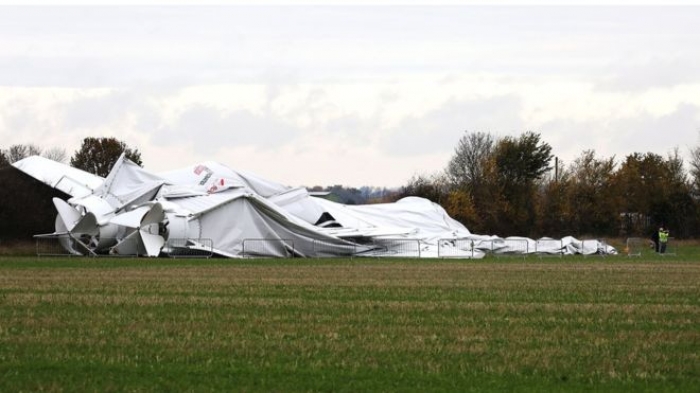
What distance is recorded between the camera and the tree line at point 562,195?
3474 inches

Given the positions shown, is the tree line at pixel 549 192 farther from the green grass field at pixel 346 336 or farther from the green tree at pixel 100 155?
the green grass field at pixel 346 336

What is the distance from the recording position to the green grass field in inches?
469

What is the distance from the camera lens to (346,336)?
607 inches

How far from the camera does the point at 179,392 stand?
11.1m

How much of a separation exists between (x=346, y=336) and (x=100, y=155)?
281 ft

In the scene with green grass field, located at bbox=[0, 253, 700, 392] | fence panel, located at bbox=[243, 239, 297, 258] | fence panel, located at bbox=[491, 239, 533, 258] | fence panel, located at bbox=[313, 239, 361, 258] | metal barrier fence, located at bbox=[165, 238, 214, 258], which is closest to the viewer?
green grass field, located at bbox=[0, 253, 700, 392]

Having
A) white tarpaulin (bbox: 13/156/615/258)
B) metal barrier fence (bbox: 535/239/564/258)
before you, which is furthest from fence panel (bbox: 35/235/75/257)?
metal barrier fence (bbox: 535/239/564/258)

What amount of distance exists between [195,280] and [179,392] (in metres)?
17.9

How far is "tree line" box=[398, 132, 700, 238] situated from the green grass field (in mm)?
61423

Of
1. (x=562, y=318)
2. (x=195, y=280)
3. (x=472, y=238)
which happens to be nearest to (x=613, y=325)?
(x=562, y=318)

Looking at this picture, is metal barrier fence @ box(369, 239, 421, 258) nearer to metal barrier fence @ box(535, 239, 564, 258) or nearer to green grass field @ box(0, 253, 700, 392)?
metal barrier fence @ box(535, 239, 564, 258)

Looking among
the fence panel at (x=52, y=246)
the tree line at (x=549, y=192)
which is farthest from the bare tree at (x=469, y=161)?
the fence panel at (x=52, y=246)

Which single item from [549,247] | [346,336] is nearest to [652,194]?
[549,247]

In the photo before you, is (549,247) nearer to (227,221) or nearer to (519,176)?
(227,221)
